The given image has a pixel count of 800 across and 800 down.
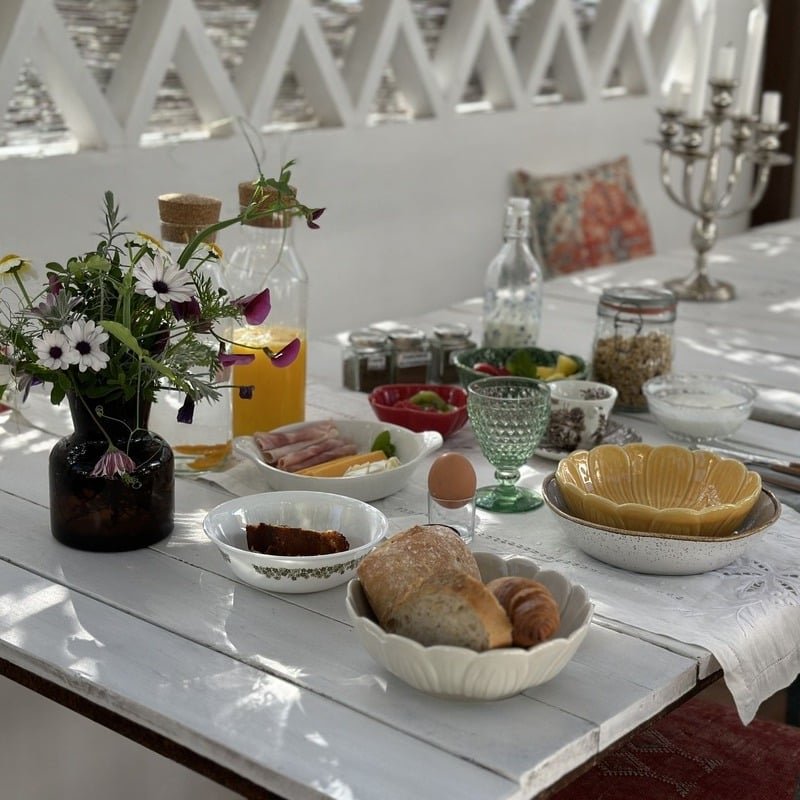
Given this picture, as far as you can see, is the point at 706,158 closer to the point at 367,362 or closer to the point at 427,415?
the point at 367,362

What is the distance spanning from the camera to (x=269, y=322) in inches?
71.2

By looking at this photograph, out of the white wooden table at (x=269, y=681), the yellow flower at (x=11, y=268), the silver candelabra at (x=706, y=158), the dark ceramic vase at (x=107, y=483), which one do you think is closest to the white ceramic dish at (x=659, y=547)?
the white wooden table at (x=269, y=681)

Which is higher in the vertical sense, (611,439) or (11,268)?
(11,268)

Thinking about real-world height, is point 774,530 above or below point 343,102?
below

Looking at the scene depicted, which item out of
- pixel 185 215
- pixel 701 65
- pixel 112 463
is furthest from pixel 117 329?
pixel 701 65

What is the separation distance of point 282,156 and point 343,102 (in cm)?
31

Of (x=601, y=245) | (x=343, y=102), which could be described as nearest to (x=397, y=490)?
(x=343, y=102)

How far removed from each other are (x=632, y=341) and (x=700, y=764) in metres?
0.70

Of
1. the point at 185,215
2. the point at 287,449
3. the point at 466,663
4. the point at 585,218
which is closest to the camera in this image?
the point at 466,663

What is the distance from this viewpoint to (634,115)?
187 inches

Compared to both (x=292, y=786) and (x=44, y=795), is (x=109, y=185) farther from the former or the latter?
(x=292, y=786)

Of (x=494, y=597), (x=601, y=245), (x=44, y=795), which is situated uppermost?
(x=494, y=597)

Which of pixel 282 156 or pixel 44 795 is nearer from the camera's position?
pixel 44 795

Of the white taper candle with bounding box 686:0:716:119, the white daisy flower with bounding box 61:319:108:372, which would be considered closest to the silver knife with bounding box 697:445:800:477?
the white daisy flower with bounding box 61:319:108:372
